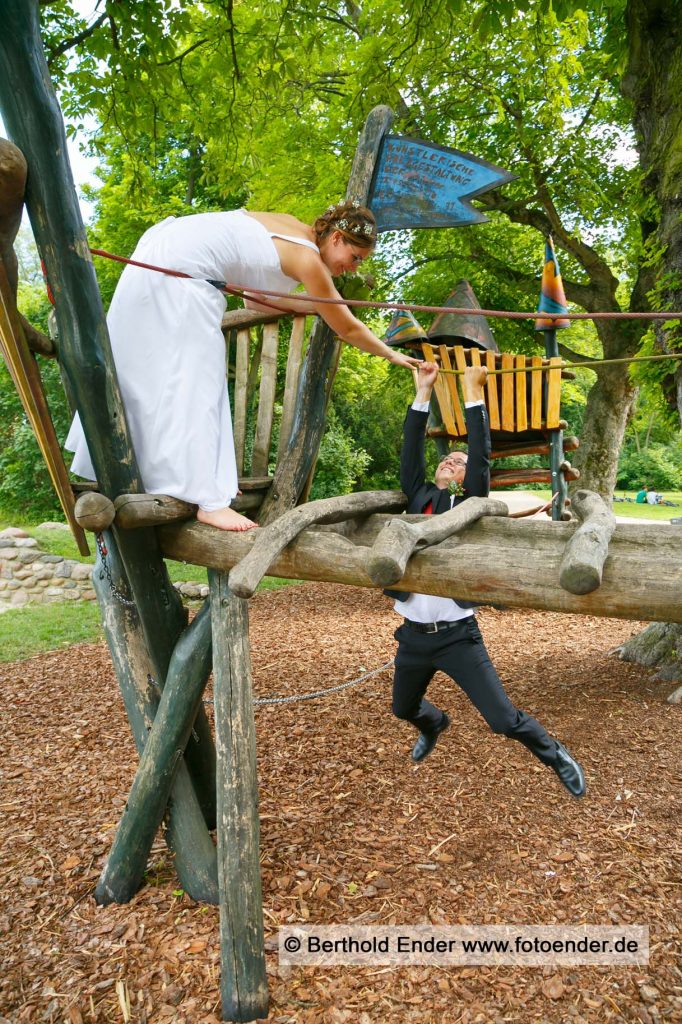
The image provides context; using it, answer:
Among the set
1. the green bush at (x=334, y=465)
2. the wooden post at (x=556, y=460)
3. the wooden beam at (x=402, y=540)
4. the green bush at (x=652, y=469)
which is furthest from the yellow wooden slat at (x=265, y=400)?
the green bush at (x=652, y=469)

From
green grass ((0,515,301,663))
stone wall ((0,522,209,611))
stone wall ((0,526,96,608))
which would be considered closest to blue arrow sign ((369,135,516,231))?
green grass ((0,515,301,663))

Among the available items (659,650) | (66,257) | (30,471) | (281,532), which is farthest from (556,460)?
(30,471)

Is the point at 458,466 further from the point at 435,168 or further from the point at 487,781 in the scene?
the point at 487,781

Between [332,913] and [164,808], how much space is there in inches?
32.5

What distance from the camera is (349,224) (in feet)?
9.12

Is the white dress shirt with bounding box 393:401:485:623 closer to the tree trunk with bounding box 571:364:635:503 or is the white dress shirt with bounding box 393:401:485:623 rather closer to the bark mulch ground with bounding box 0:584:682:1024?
the bark mulch ground with bounding box 0:584:682:1024

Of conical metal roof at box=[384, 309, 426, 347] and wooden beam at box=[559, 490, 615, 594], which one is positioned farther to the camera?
conical metal roof at box=[384, 309, 426, 347]

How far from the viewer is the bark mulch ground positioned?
2.48 metres

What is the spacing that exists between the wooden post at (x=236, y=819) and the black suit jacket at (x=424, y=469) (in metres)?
0.78

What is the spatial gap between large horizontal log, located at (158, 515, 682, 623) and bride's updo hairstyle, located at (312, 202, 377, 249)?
124 cm

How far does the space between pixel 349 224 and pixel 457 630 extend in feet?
5.83

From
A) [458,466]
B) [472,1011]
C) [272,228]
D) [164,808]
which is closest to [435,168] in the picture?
[272,228]

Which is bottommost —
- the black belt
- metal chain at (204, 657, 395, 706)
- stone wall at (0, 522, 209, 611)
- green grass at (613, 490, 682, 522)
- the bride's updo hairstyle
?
green grass at (613, 490, 682, 522)

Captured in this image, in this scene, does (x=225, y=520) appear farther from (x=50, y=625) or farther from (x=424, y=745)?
(x=50, y=625)
